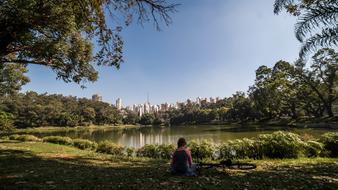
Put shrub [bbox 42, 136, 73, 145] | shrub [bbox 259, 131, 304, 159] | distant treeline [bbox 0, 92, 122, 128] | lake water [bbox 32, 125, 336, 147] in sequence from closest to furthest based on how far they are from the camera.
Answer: shrub [bbox 259, 131, 304, 159] < shrub [bbox 42, 136, 73, 145] < lake water [bbox 32, 125, 336, 147] < distant treeline [bbox 0, 92, 122, 128]

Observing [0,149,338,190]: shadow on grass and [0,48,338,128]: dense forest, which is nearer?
[0,149,338,190]: shadow on grass

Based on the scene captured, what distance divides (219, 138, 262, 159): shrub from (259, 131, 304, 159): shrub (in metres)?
0.32

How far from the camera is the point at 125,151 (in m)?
15.4

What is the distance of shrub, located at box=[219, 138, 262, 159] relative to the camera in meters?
11.6

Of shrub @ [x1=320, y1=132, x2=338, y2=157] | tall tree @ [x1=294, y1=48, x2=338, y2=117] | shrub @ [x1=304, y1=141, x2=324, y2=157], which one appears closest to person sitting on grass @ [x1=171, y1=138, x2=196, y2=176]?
shrub @ [x1=304, y1=141, x2=324, y2=157]

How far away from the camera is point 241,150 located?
11875 millimetres

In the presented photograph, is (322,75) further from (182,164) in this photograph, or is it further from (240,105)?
(182,164)

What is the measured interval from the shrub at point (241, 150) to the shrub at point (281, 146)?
32 centimetres

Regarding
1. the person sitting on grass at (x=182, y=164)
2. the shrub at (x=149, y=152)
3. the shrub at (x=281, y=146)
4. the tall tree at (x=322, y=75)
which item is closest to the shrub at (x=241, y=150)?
the shrub at (x=281, y=146)

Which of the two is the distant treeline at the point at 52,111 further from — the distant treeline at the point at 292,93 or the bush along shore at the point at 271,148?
the bush along shore at the point at 271,148

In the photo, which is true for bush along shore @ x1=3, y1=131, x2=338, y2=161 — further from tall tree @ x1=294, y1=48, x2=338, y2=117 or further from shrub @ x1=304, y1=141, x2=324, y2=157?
tall tree @ x1=294, y1=48, x2=338, y2=117

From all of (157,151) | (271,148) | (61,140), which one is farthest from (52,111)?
(271,148)

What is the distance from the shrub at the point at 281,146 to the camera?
11.1m

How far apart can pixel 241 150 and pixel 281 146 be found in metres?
1.78
